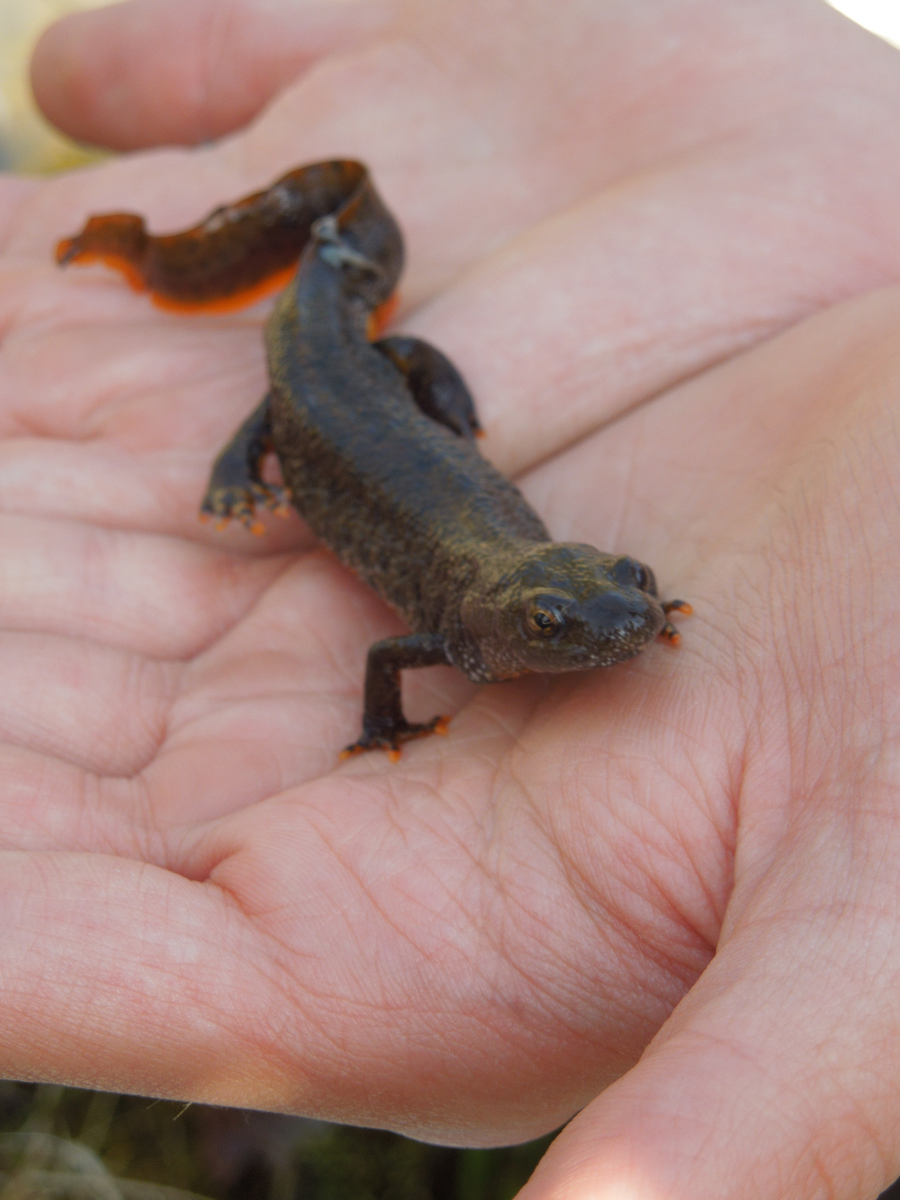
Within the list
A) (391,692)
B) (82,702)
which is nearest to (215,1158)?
(82,702)

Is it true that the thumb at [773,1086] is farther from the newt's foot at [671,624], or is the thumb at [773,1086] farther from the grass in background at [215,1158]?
the grass in background at [215,1158]

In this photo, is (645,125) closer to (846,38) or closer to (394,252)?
(846,38)

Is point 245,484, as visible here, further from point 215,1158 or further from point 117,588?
point 215,1158

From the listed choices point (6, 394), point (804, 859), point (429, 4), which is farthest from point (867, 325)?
point (429, 4)

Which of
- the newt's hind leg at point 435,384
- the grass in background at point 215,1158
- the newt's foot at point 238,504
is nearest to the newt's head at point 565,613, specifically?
the newt's hind leg at point 435,384

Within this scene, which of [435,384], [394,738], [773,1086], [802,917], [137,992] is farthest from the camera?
[435,384]
